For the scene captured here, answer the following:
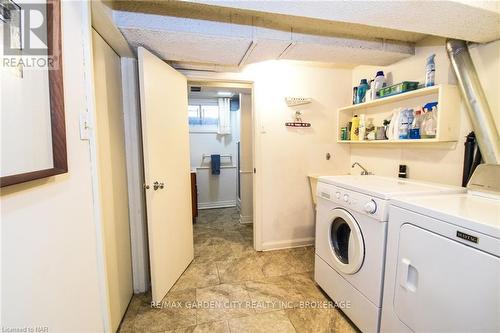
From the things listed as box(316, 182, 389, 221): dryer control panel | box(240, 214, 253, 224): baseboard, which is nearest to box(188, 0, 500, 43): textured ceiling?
box(316, 182, 389, 221): dryer control panel

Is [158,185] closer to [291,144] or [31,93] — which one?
[31,93]

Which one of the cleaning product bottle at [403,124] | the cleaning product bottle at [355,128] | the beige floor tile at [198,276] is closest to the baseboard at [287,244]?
the beige floor tile at [198,276]

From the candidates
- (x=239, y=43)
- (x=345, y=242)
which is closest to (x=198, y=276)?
(x=345, y=242)

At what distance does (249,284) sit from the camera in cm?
188

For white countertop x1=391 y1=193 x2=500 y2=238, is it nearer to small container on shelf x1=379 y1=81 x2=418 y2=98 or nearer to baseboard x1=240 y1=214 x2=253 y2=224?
small container on shelf x1=379 y1=81 x2=418 y2=98

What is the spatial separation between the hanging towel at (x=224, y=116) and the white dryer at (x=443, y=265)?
124 inches

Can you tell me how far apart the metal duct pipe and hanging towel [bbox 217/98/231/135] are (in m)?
3.00

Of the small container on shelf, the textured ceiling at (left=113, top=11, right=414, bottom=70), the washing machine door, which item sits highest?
the textured ceiling at (left=113, top=11, right=414, bottom=70)

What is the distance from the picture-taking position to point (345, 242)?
159cm

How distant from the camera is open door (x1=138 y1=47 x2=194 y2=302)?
153 cm

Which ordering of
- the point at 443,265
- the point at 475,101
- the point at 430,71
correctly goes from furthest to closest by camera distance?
the point at 430,71
the point at 475,101
the point at 443,265

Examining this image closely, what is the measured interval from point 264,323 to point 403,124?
1759 millimetres

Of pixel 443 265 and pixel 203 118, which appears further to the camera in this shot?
pixel 203 118

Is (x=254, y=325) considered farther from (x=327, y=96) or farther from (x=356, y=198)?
(x=327, y=96)
